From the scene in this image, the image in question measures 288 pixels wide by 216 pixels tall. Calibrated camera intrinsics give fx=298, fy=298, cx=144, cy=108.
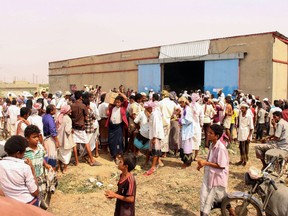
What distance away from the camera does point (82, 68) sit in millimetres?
28406

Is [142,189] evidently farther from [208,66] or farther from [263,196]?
[208,66]

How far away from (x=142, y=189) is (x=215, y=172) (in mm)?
2213

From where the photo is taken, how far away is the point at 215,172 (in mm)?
4160

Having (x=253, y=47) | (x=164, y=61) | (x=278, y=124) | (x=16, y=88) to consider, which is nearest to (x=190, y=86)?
(x=164, y=61)

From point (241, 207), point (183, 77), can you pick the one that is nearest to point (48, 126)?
point (241, 207)

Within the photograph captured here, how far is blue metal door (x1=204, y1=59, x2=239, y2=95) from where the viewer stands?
16.4 m

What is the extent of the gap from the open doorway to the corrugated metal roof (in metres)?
3.07

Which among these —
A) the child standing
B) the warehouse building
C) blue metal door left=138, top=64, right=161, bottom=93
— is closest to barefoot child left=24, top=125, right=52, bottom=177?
the child standing

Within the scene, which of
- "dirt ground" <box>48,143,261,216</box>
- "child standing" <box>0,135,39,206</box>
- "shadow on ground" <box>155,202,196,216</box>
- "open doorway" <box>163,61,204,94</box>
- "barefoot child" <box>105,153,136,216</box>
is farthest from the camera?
"open doorway" <box>163,61,204,94</box>

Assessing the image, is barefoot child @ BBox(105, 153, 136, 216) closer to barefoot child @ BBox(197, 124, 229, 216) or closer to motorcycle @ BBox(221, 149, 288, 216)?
barefoot child @ BBox(197, 124, 229, 216)

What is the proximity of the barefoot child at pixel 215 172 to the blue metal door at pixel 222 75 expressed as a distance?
42.6 feet

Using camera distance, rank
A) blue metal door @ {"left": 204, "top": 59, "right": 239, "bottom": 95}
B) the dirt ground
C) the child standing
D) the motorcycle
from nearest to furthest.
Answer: the child standing, the motorcycle, the dirt ground, blue metal door @ {"left": 204, "top": 59, "right": 239, "bottom": 95}

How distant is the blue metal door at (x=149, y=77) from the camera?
821 inches

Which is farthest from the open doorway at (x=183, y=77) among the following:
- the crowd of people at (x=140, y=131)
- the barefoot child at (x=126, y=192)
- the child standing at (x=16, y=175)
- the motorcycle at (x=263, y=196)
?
the child standing at (x=16, y=175)
